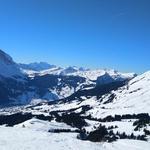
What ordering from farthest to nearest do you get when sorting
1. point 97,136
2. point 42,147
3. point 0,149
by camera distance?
point 97,136 < point 42,147 < point 0,149

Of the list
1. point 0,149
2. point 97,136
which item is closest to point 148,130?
point 97,136

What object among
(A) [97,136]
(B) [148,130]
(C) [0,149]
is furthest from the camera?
(B) [148,130]

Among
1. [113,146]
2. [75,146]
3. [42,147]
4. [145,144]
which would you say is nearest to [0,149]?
[42,147]

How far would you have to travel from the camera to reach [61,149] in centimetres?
10881

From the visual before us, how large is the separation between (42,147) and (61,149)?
607 centimetres

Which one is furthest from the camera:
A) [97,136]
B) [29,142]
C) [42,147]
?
[97,136]

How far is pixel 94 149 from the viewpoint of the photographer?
114m

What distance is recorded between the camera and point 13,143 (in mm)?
117500

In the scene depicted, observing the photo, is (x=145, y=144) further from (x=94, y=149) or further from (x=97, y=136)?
(x=97, y=136)

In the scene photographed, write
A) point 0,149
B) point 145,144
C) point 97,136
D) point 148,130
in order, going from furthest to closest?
point 148,130 < point 97,136 < point 145,144 < point 0,149

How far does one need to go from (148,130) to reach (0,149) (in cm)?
9979

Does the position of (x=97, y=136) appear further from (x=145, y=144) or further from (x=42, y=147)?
(x=42, y=147)

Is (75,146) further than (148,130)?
No

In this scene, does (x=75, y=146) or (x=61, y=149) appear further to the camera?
(x=75, y=146)
